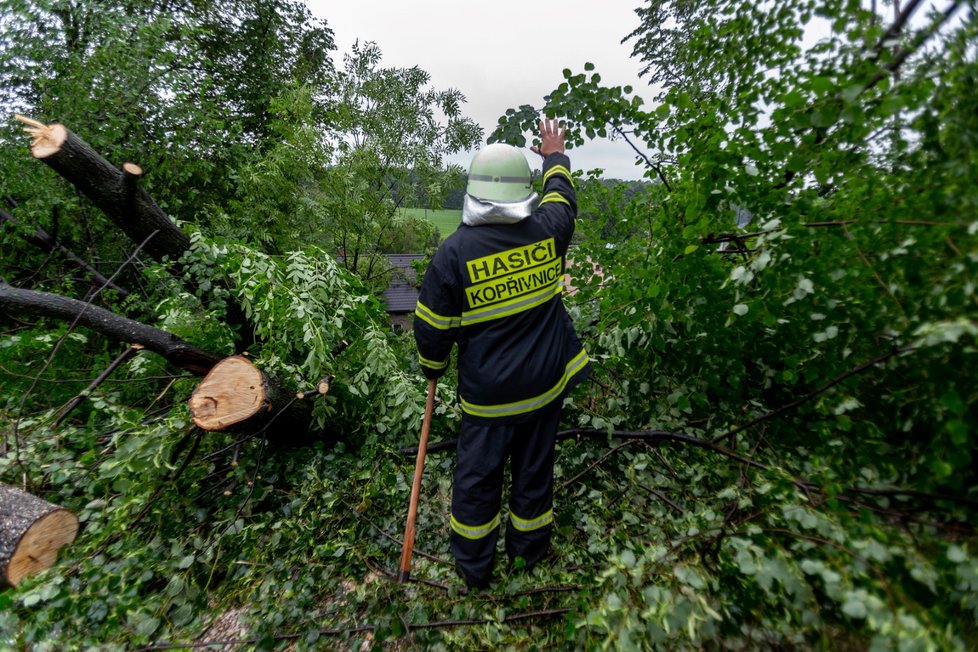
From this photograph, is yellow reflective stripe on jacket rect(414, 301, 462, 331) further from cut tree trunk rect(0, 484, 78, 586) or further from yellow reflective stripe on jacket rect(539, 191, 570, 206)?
cut tree trunk rect(0, 484, 78, 586)

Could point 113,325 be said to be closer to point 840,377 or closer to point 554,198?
point 554,198

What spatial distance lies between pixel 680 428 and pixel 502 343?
1.12 metres

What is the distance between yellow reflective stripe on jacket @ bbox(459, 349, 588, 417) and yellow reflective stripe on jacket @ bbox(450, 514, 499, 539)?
1.74 ft

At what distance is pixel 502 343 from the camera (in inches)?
75.8

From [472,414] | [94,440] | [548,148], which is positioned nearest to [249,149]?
[94,440]

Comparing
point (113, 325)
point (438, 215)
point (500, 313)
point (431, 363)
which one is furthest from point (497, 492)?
point (438, 215)

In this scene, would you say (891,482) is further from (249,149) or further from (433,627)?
(249,149)

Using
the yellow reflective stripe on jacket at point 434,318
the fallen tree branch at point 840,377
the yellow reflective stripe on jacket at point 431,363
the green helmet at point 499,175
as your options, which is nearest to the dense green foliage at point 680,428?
the fallen tree branch at point 840,377

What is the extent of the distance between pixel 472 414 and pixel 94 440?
2.43m

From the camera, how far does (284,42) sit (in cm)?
960

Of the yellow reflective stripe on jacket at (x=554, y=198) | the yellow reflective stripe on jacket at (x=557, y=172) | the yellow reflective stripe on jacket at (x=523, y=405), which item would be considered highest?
the yellow reflective stripe on jacket at (x=557, y=172)

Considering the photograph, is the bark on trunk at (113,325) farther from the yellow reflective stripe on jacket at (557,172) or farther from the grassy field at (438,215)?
the grassy field at (438,215)

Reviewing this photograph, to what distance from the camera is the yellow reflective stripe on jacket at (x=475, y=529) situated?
1.98 m

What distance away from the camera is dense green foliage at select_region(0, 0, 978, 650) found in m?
0.96
